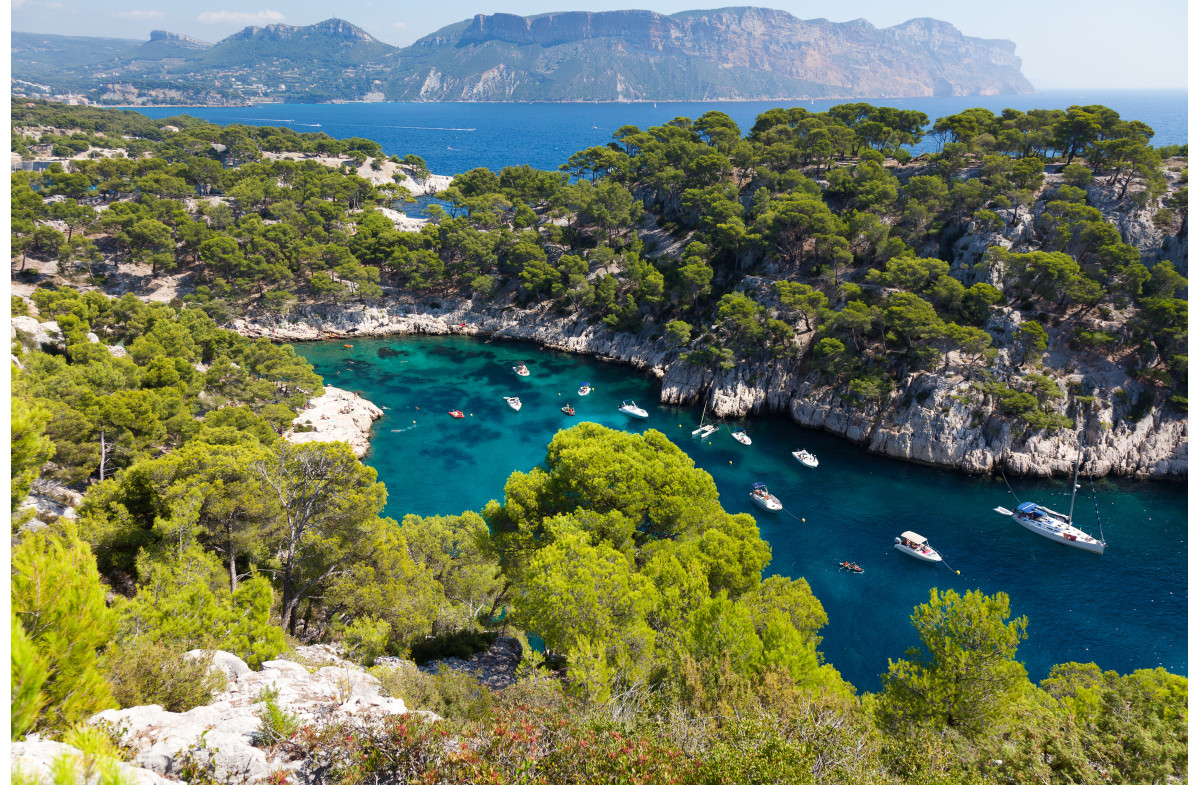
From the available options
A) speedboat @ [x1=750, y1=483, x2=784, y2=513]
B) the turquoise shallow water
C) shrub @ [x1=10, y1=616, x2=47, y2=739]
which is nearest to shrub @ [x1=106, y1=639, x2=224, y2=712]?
shrub @ [x1=10, y1=616, x2=47, y2=739]

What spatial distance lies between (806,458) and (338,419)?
116 feet

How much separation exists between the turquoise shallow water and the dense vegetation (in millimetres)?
6106

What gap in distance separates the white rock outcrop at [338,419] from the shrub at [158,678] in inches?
1144

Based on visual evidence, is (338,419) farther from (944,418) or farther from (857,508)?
(944,418)

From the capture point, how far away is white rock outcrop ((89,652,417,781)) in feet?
27.6

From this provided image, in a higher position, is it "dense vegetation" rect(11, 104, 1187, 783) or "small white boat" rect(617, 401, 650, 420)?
"dense vegetation" rect(11, 104, 1187, 783)

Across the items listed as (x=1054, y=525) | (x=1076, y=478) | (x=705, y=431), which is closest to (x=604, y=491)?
(x=705, y=431)

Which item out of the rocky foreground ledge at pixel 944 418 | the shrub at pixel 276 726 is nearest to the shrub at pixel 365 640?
the shrub at pixel 276 726

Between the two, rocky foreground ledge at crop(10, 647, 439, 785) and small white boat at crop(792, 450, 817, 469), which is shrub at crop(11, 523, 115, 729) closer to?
rocky foreground ledge at crop(10, 647, 439, 785)

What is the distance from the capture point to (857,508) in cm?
3616

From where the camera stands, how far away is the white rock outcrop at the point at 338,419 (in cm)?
4050

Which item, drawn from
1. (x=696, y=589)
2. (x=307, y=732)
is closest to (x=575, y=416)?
(x=696, y=589)

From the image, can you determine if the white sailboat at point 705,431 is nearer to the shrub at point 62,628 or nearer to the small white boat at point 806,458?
the small white boat at point 806,458

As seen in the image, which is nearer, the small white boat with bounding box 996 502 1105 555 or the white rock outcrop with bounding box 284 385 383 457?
the small white boat with bounding box 996 502 1105 555
